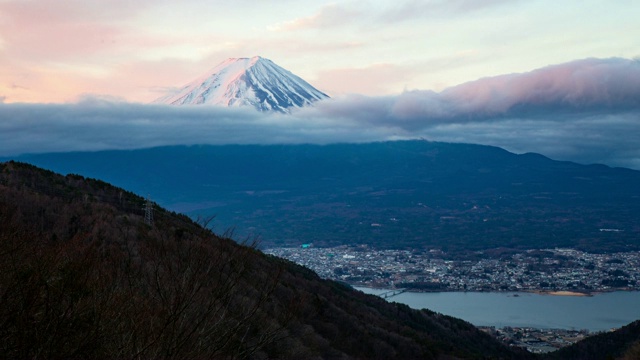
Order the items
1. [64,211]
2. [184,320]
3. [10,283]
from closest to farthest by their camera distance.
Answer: [10,283]
[184,320]
[64,211]

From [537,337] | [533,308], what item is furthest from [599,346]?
[533,308]

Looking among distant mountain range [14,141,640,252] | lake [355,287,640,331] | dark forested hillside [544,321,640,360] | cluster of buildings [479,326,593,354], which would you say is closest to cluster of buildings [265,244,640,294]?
lake [355,287,640,331]

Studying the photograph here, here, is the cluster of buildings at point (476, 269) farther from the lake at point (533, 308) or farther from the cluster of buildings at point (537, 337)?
the cluster of buildings at point (537, 337)

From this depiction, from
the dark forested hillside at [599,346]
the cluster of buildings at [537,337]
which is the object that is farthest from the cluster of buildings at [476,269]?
the dark forested hillside at [599,346]

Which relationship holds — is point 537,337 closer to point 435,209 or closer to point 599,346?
point 599,346

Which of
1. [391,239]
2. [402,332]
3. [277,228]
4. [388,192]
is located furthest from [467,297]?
[388,192]

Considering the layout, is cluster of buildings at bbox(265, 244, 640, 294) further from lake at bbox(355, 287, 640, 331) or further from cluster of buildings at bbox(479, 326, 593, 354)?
cluster of buildings at bbox(479, 326, 593, 354)

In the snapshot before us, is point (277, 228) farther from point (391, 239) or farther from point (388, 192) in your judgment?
point (388, 192)
